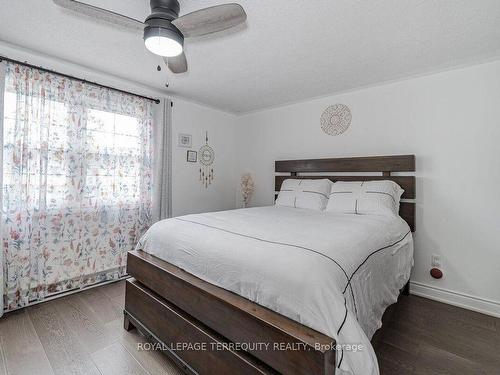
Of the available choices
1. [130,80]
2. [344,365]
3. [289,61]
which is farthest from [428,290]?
[130,80]

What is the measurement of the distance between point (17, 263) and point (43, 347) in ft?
2.91

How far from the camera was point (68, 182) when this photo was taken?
239 centimetres

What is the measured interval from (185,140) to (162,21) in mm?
2160

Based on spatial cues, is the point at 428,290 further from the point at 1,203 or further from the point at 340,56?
the point at 1,203

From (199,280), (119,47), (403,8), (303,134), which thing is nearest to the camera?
(199,280)

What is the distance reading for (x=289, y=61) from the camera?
7.64 feet

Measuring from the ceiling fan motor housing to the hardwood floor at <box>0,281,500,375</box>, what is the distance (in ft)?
6.57

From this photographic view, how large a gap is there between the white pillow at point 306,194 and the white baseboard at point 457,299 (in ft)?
4.16

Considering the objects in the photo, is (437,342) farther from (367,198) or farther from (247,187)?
(247,187)

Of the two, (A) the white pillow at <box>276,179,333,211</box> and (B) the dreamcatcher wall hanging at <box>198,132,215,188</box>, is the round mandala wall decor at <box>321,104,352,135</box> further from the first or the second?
(B) the dreamcatcher wall hanging at <box>198,132,215,188</box>

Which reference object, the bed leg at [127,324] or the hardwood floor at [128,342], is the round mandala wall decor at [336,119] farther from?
the bed leg at [127,324]

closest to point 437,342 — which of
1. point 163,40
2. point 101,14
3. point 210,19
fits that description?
point 210,19

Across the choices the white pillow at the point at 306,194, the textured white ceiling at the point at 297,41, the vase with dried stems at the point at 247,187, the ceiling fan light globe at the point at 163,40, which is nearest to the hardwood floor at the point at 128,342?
the white pillow at the point at 306,194

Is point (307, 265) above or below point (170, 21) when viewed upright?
below
